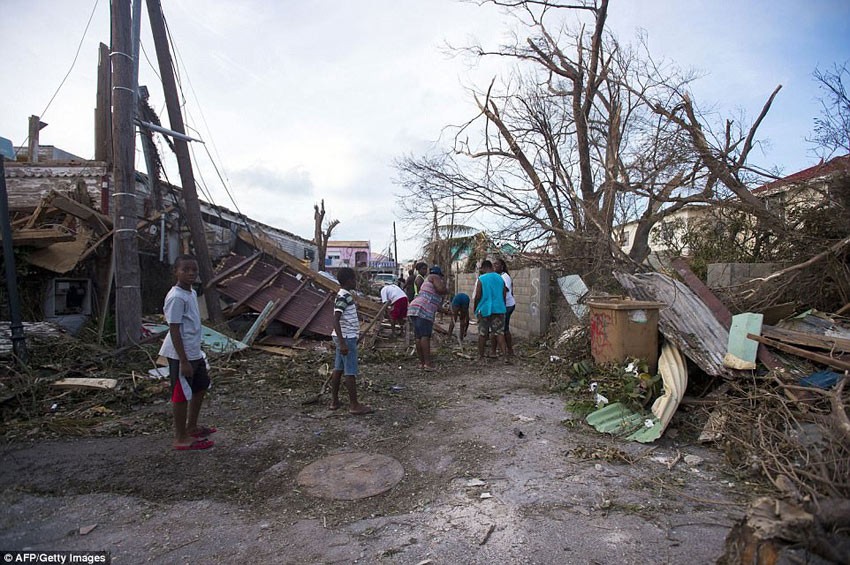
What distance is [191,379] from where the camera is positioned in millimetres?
4270

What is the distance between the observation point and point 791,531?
72.6 inches

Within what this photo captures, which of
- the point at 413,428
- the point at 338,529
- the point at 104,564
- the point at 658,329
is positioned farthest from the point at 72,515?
the point at 658,329

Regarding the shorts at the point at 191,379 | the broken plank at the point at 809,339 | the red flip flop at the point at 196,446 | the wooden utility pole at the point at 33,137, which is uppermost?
the wooden utility pole at the point at 33,137

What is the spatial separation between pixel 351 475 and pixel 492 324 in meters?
4.77

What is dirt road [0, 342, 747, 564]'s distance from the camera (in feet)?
9.03

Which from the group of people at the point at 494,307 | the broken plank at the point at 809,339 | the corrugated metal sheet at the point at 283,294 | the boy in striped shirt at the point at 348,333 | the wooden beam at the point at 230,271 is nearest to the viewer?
the broken plank at the point at 809,339

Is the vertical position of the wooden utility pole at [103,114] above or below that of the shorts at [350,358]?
above

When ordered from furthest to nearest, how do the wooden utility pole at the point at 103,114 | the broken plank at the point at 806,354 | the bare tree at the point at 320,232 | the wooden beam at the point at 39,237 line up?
the bare tree at the point at 320,232
the wooden utility pole at the point at 103,114
the wooden beam at the point at 39,237
the broken plank at the point at 806,354

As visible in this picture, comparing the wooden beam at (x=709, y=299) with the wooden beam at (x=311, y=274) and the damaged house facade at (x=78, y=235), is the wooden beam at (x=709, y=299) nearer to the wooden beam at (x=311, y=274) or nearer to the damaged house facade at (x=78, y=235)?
the wooden beam at (x=311, y=274)

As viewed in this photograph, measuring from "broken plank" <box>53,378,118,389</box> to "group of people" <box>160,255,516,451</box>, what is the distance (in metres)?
1.61

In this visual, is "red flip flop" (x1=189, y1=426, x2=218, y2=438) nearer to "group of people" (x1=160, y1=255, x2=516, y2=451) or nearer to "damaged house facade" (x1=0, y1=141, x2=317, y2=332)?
"group of people" (x1=160, y1=255, x2=516, y2=451)

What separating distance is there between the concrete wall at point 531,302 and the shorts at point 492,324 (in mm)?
2126

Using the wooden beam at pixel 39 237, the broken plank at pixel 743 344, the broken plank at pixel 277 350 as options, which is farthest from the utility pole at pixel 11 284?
the broken plank at pixel 743 344

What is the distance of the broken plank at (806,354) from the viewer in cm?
435
